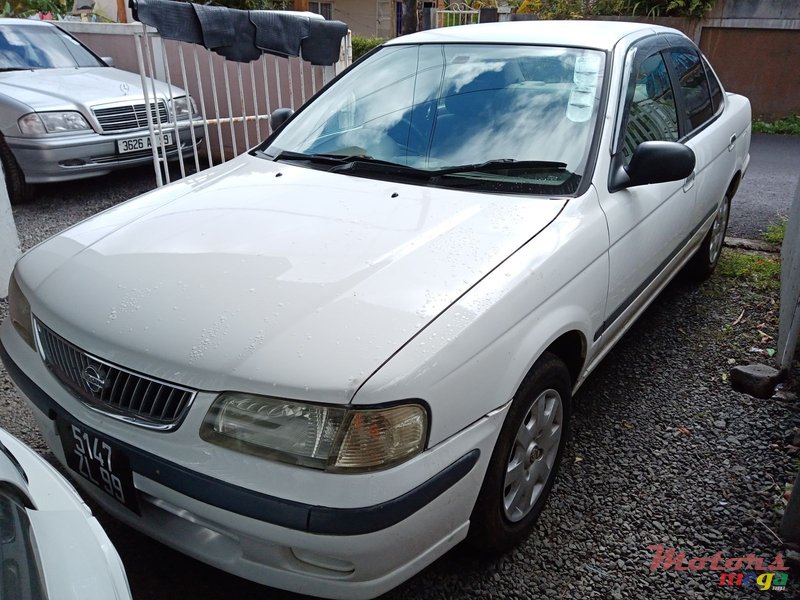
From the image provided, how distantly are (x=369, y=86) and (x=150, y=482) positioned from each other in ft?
7.02

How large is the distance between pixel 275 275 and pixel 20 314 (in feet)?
3.14

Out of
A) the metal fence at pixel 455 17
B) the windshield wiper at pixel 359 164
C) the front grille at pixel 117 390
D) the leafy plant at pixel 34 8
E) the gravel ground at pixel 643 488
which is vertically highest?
the leafy plant at pixel 34 8

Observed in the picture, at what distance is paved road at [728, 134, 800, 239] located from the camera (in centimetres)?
569

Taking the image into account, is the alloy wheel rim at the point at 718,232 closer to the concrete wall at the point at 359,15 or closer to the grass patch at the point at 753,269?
the grass patch at the point at 753,269

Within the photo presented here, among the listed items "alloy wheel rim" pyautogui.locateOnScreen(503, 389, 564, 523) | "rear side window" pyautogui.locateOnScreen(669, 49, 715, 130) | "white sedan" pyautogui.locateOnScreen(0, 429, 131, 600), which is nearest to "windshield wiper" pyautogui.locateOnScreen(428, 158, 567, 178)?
"alloy wheel rim" pyautogui.locateOnScreen(503, 389, 564, 523)

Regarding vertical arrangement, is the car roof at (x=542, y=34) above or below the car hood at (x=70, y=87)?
above

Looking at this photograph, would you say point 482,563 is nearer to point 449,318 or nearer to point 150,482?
point 449,318

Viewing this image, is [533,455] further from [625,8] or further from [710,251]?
[625,8]

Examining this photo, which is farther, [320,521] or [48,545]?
[320,521]

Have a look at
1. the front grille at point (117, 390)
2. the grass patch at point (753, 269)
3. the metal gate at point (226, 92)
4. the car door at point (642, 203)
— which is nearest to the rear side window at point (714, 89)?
the car door at point (642, 203)

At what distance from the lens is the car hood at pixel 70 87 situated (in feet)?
18.7

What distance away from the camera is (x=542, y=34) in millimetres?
3059

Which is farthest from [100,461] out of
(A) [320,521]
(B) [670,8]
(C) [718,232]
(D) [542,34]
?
(B) [670,8]

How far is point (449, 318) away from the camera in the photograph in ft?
5.84
